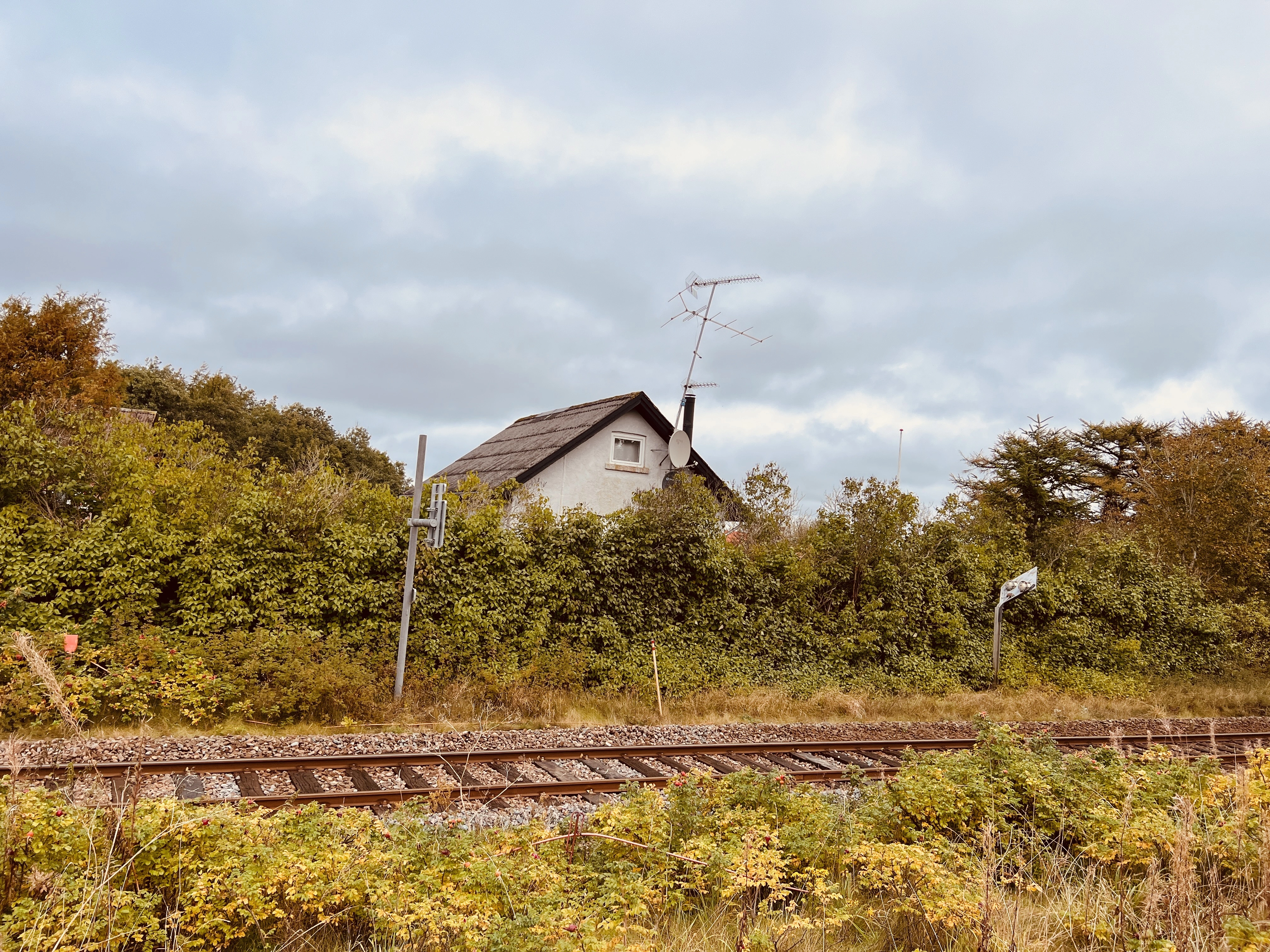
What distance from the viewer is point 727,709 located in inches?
499

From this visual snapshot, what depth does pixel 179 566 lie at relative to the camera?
1052 centimetres

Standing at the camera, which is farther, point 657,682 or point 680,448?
point 680,448

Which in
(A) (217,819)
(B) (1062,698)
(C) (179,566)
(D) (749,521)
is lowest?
(B) (1062,698)

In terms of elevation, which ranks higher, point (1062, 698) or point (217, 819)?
point (217, 819)

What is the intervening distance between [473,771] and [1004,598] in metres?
11.1

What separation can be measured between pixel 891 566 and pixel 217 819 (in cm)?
1392

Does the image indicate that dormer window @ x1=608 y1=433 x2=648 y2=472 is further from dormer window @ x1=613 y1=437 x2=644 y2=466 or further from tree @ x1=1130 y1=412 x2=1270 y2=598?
tree @ x1=1130 y1=412 x2=1270 y2=598

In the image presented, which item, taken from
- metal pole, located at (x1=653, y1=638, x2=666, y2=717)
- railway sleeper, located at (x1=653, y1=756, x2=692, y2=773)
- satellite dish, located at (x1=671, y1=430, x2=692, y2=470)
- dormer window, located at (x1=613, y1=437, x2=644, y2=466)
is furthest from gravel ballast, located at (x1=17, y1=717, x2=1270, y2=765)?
dormer window, located at (x1=613, y1=437, x2=644, y2=466)

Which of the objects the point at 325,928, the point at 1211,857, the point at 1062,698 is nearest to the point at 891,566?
the point at 1062,698

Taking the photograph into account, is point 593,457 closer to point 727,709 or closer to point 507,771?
point 727,709

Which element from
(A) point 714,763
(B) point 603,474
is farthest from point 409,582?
(B) point 603,474

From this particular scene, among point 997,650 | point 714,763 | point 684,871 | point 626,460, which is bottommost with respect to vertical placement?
point 714,763

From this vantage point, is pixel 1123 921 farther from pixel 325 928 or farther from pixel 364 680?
pixel 364 680

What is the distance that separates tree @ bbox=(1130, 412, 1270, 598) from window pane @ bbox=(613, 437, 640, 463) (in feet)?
46.6
